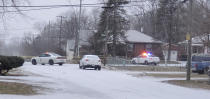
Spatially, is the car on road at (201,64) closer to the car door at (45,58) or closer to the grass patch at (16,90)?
the car door at (45,58)

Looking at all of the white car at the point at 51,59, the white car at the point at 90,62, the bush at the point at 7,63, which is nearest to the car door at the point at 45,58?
the white car at the point at 51,59

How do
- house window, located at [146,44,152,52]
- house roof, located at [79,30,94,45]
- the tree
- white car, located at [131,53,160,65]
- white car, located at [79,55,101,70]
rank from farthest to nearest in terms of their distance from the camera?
house roof, located at [79,30,94,45], house window, located at [146,44,152,52], the tree, white car, located at [131,53,160,65], white car, located at [79,55,101,70]

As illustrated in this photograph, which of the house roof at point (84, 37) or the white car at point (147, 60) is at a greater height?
the house roof at point (84, 37)

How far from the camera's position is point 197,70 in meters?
34.7

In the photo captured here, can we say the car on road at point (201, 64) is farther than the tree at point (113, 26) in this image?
No

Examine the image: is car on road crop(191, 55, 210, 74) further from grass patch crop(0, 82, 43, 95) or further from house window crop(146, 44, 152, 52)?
house window crop(146, 44, 152, 52)

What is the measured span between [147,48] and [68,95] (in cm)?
5749

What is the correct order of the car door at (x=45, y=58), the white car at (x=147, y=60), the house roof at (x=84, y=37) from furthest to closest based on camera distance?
the house roof at (x=84, y=37), the white car at (x=147, y=60), the car door at (x=45, y=58)

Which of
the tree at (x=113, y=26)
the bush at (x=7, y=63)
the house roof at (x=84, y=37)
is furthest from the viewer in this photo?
the house roof at (x=84, y=37)

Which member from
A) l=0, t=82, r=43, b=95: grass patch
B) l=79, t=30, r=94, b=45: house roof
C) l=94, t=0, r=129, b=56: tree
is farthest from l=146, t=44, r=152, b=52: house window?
l=0, t=82, r=43, b=95: grass patch

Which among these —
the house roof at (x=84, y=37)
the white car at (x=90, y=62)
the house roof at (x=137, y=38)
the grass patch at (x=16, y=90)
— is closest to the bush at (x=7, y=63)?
the grass patch at (x=16, y=90)

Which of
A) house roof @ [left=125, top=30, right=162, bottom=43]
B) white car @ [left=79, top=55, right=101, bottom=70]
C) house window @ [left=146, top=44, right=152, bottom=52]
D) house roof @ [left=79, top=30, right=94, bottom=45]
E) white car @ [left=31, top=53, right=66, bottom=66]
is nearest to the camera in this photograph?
white car @ [left=79, top=55, right=101, bottom=70]

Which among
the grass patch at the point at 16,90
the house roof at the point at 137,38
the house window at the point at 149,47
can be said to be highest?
the house roof at the point at 137,38

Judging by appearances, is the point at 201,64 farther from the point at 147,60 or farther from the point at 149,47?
the point at 149,47
